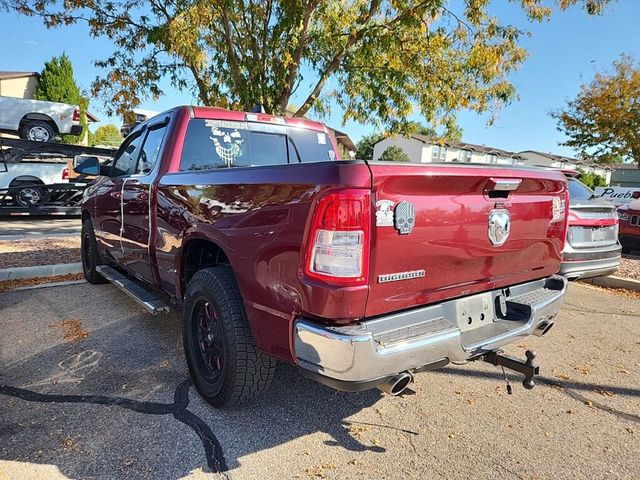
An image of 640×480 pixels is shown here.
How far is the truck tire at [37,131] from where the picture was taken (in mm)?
13586

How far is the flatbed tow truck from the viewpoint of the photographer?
11039 millimetres

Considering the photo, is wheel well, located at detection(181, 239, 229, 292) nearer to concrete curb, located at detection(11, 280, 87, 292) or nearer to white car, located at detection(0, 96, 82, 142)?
concrete curb, located at detection(11, 280, 87, 292)

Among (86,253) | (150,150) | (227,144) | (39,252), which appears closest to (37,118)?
(39,252)

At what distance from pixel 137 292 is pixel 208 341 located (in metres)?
1.48

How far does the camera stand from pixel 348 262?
2043 mm

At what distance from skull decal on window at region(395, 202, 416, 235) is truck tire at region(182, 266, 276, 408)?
1091 millimetres

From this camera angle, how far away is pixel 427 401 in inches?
122

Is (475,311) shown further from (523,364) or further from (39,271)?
(39,271)

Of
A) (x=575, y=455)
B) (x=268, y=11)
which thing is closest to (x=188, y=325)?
(x=575, y=455)

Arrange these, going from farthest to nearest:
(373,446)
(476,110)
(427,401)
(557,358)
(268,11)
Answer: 1. (476,110)
2. (268,11)
3. (557,358)
4. (427,401)
5. (373,446)

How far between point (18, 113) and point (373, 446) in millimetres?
15046

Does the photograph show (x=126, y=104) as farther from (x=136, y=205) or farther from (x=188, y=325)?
(x=188, y=325)

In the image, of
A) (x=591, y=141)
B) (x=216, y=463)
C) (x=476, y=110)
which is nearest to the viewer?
(x=216, y=463)

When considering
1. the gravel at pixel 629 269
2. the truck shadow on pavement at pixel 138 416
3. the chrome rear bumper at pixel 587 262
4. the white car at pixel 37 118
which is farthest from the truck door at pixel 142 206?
the white car at pixel 37 118
